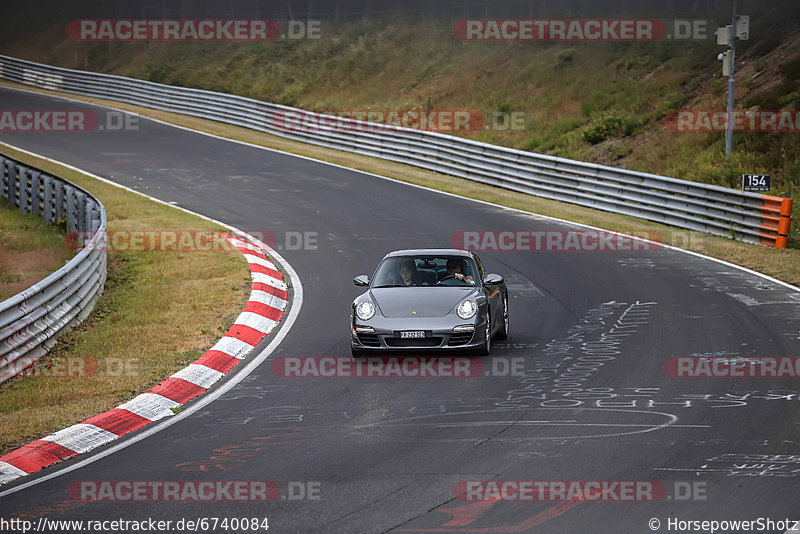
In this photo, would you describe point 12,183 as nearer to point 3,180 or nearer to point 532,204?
point 3,180

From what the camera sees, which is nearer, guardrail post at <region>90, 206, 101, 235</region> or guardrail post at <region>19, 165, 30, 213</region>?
guardrail post at <region>90, 206, 101, 235</region>

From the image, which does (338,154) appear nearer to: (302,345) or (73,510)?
(302,345)

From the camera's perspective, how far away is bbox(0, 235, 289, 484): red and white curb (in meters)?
8.22

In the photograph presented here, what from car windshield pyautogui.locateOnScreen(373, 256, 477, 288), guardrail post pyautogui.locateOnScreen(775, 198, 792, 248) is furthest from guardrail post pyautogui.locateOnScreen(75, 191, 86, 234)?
guardrail post pyautogui.locateOnScreen(775, 198, 792, 248)

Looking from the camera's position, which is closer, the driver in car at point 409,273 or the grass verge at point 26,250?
the driver in car at point 409,273

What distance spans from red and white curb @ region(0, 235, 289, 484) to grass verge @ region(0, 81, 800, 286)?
9072 mm

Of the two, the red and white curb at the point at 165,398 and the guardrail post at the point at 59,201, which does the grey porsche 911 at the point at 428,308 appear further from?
the guardrail post at the point at 59,201

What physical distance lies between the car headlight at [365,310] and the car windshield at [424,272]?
0.83 meters

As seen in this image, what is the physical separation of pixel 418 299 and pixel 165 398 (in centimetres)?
335

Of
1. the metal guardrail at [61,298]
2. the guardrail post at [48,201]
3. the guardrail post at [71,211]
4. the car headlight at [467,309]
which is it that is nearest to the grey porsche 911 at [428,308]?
the car headlight at [467,309]

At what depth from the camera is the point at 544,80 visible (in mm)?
38156

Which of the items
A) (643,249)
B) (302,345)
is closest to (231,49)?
(643,249)

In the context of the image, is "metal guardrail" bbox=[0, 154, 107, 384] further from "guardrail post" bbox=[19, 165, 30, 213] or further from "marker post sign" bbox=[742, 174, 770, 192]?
"marker post sign" bbox=[742, 174, 770, 192]

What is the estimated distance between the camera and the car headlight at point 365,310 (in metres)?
11.5
